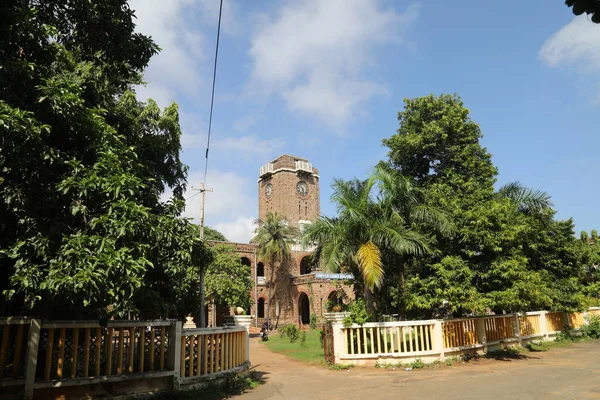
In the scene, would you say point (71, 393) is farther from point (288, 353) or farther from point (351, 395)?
point (288, 353)

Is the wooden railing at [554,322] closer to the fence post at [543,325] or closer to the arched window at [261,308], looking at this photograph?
the fence post at [543,325]

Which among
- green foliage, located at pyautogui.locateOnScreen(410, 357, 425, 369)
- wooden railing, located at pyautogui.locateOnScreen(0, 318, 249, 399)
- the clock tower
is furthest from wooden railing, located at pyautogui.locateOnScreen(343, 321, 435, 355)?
the clock tower

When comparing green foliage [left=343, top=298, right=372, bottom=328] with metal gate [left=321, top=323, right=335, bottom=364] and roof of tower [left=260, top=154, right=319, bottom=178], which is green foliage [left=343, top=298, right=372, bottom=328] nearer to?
metal gate [left=321, top=323, right=335, bottom=364]

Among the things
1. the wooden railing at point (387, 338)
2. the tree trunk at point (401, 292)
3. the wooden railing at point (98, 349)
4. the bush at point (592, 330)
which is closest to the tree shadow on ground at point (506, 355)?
the wooden railing at point (387, 338)

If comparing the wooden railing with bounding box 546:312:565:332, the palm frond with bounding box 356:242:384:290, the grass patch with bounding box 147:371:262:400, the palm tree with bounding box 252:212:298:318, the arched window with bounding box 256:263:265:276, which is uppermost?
the palm tree with bounding box 252:212:298:318

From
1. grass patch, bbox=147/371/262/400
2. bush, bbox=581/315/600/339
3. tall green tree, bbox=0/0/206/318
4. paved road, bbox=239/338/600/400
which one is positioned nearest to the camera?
tall green tree, bbox=0/0/206/318

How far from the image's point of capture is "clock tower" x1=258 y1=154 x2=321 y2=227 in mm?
40125

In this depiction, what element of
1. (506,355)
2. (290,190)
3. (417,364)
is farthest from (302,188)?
(417,364)

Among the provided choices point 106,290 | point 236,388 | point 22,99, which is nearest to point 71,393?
point 106,290

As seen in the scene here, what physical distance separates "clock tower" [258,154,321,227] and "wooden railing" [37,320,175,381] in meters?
32.0

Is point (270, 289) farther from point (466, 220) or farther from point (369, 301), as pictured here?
point (466, 220)

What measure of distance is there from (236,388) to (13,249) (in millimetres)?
4619

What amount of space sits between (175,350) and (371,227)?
5790 mm

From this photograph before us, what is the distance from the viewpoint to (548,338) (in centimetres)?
1661
